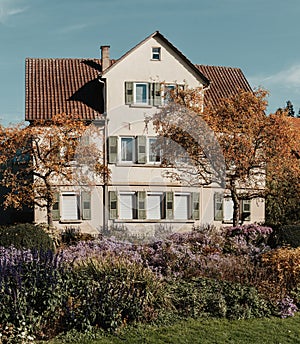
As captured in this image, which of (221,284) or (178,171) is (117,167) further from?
(221,284)

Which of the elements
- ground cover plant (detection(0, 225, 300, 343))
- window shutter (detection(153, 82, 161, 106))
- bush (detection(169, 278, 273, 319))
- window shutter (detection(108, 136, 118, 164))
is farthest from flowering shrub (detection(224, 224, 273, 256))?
window shutter (detection(153, 82, 161, 106))

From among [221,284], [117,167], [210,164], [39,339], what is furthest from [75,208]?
[39,339]

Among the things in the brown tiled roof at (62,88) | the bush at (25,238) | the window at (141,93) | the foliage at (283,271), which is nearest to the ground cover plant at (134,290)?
the foliage at (283,271)

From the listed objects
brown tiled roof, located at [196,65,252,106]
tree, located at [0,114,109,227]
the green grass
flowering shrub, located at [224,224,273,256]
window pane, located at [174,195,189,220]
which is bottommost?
the green grass

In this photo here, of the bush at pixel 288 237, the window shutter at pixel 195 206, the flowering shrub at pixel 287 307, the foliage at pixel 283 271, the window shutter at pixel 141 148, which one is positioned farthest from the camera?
the window shutter at pixel 195 206

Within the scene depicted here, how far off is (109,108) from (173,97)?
518 centimetres

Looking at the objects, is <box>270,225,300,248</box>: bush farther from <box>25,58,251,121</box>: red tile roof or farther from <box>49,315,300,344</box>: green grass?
<box>25,58,251,121</box>: red tile roof

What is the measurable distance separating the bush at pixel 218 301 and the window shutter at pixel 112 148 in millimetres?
13799

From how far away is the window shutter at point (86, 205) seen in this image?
945 inches

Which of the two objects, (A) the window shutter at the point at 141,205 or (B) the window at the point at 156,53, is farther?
(B) the window at the point at 156,53

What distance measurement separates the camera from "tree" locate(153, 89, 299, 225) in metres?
19.3

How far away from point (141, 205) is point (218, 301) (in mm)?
14534

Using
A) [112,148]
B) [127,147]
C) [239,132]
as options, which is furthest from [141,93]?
[239,132]

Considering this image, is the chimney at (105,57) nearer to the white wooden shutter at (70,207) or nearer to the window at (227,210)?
the white wooden shutter at (70,207)
